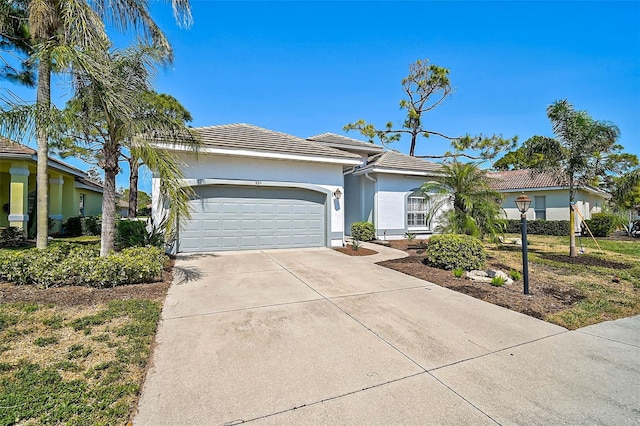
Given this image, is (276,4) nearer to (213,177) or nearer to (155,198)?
(213,177)

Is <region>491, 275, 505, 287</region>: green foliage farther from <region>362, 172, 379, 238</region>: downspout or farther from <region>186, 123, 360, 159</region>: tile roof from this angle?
<region>362, 172, 379, 238</region>: downspout

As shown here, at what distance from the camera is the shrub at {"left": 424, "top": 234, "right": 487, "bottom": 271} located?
7.79m

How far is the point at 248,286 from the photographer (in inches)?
245

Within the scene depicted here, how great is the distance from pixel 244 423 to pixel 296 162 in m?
9.87

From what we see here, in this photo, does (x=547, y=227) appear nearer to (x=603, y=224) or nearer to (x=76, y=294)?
(x=603, y=224)

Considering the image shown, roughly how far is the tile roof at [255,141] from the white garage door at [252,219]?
59.7 inches

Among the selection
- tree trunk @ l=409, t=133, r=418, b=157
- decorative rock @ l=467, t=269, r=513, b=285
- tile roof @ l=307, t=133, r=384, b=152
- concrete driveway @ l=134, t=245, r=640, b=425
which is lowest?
concrete driveway @ l=134, t=245, r=640, b=425

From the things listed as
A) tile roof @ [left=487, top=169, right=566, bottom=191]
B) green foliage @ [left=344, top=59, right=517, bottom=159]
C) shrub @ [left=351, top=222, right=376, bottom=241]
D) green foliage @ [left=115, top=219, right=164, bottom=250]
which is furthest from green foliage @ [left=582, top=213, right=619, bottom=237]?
green foliage @ [left=115, top=219, right=164, bottom=250]

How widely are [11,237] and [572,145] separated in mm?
21340

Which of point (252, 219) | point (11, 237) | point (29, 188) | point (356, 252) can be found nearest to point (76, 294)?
point (252, 219)

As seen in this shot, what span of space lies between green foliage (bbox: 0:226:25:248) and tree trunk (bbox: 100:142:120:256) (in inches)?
279

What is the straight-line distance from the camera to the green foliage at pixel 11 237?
10711mm

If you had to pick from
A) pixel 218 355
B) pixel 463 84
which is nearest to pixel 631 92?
pixel 463 84

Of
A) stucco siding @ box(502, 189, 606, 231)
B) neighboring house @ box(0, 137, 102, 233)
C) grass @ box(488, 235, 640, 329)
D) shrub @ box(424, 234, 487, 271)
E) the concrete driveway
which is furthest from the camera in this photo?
stucco siding @ box(502, 189, 606, 231)
